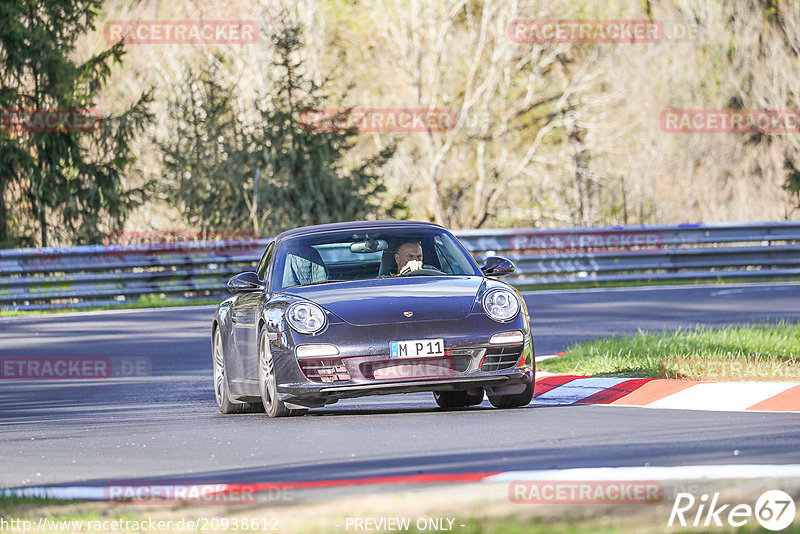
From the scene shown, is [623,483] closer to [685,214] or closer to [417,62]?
[417,62]

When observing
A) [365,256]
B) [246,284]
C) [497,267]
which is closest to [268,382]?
[246,284]

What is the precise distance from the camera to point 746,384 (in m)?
10.3

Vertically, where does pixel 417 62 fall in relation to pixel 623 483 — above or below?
above

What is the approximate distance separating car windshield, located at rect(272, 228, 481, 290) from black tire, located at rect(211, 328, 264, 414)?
102 cm

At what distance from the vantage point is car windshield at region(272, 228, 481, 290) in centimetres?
1051

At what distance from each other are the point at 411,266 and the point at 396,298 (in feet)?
2.88

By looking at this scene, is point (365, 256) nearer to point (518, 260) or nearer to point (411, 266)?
point (411, 266)

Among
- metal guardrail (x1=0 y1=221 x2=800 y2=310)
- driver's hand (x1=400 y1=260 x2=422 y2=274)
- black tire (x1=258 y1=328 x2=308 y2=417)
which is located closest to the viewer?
black tire (x1=258 y1=328 x2=308 y2=417)

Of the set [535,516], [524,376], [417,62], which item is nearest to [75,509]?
[535,516]

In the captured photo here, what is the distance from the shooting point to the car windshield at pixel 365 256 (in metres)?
10.5

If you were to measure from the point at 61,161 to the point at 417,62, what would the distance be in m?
12.4

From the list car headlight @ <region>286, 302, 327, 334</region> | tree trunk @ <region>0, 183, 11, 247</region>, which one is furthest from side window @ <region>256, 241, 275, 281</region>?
tree trunk @ <region>0, 183, 11, 247</region>

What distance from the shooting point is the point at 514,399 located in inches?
395

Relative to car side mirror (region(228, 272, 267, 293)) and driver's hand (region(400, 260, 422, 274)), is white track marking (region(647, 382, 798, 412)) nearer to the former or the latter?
driver's hand (region(400, 260, 422, 274))
